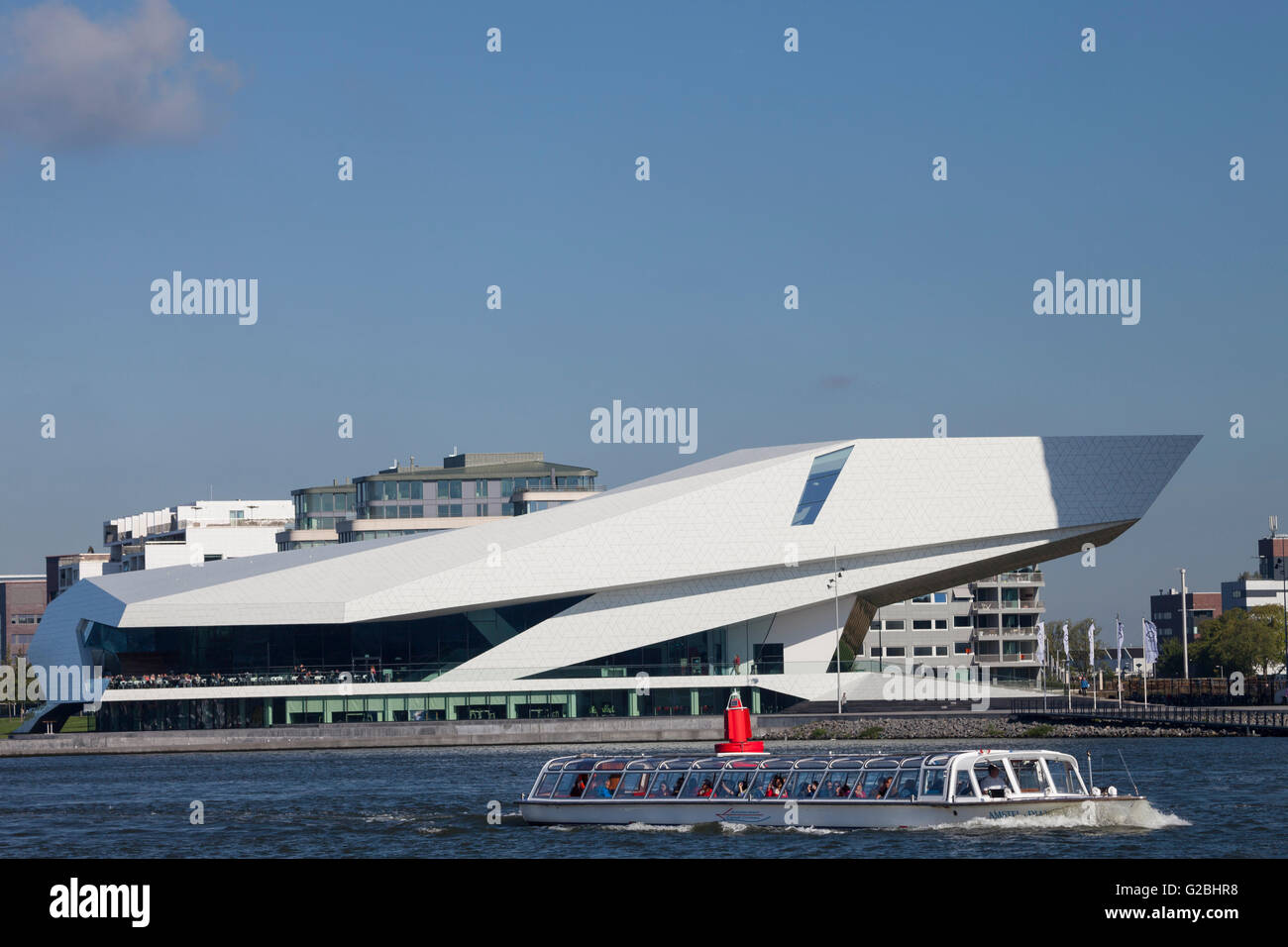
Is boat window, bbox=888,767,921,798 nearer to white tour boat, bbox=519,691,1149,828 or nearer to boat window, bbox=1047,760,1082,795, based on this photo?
white tour boat, bbox=519,691,1149,828

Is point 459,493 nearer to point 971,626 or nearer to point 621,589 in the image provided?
point 971,626

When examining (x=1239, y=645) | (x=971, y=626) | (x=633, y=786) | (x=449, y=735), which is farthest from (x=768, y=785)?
(x=1239, y=645)

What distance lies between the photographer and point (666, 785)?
111 ft

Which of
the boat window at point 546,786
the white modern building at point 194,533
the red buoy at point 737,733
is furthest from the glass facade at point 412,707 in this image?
the white modern building at point 194,533

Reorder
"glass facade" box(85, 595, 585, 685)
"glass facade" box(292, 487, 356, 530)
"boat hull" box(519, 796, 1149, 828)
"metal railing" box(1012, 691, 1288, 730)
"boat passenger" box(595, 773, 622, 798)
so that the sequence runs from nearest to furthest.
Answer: "boat hull" box(519, 796, 1149, 828) → "boat passenger" box(595, 773, 622, 798) → "metal railing" box(1012, 691, 1288, 730) → "glass facade" box(85, 595, 585, 685) → "glass facade" box(292, 487, 356, 530)

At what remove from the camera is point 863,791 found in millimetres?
31391

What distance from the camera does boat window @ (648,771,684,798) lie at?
111 ft

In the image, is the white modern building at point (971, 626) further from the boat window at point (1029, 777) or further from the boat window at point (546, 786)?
the boat window at point (1029, 777)

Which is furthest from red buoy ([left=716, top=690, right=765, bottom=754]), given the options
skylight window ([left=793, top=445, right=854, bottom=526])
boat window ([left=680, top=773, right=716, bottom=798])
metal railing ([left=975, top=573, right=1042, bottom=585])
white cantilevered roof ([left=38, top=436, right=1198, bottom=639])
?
metal railing ([left=975, top=573, right=1042, bottom=585])

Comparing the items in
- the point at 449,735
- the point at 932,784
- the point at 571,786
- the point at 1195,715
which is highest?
the point at 932,784

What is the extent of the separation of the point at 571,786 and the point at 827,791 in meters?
5.84

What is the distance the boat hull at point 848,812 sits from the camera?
30141 millimetres

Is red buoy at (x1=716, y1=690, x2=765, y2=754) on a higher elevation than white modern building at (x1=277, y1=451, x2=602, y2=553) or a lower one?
lower

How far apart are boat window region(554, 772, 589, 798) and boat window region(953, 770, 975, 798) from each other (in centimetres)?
790
